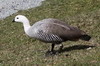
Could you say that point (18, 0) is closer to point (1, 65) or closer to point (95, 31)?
point (95, 31)

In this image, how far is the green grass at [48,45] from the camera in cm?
847

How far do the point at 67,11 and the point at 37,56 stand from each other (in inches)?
266

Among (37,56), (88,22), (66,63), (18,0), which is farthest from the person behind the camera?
(18,0)

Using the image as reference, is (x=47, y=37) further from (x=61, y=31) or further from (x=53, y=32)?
(x=61, y=31)

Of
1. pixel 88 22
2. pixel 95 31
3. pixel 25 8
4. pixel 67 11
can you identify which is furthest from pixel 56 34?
pixel 25 8

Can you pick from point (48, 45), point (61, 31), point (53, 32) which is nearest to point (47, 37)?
point (53, 32)

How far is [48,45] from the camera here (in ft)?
34.8

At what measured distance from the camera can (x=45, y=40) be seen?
29.5ft

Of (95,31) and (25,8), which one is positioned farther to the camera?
(25,8)

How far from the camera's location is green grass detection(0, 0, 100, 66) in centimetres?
847

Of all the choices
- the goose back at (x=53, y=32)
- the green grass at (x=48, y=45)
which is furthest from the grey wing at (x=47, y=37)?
the green grass at (x=48, y=45)

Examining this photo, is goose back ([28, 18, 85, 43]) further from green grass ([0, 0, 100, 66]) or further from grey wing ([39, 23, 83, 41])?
green grass ([0, 0, 100, 66])

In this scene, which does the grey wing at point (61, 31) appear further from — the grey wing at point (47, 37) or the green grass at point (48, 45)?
the green grass at point (48, 45)

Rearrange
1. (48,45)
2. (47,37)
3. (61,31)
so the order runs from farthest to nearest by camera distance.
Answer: (48,45)
(61,31)
(47,37)
